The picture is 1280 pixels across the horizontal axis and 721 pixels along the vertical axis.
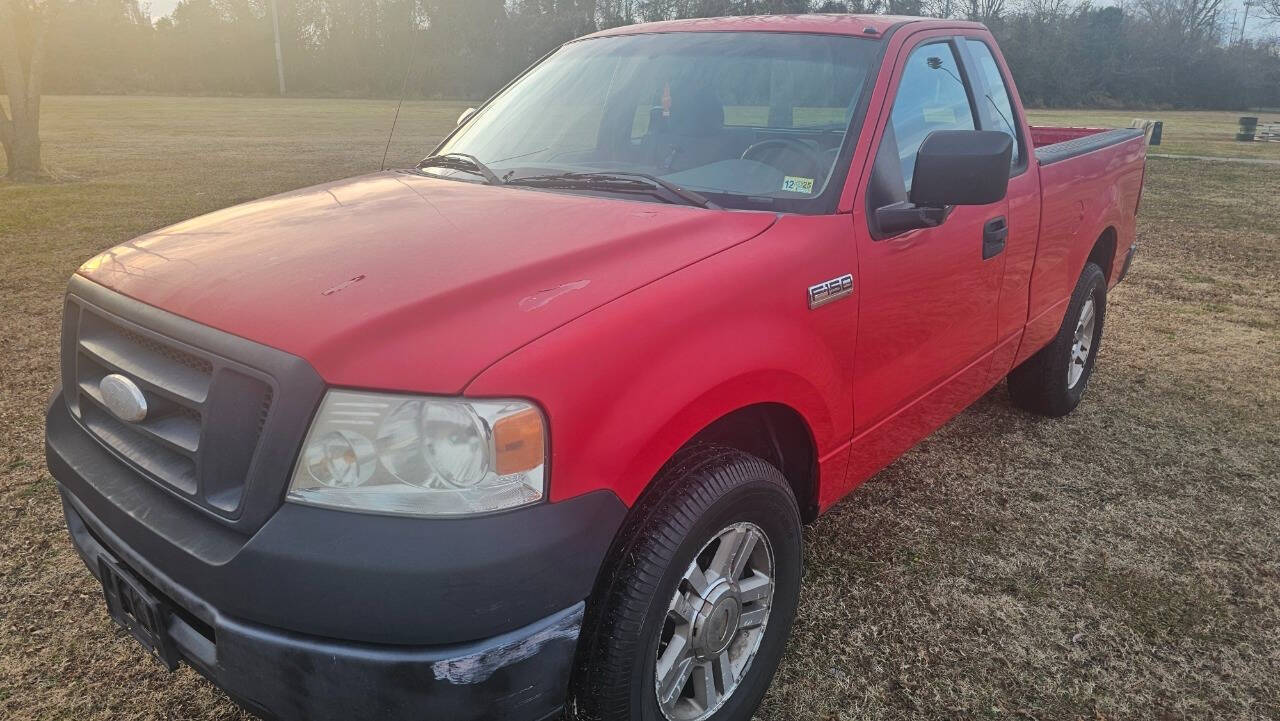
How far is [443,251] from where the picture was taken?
2102 millimetres

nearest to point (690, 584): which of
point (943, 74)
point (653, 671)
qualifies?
point (653, 671)

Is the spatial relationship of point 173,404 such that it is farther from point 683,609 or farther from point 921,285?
point 921,285

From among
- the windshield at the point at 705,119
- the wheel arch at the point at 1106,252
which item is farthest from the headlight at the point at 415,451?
the wheel arch at the point at 1106,252

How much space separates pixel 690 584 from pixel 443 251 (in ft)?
3.27

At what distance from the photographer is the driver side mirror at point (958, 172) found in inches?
96.0

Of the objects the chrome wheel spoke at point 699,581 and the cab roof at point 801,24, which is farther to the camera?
the cab roof at point 801,24

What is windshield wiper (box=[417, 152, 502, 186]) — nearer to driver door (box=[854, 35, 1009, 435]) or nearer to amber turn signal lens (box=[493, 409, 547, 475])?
driver door (box=[854, 35, 1009, 435])

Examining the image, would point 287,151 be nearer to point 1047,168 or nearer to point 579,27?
point 1047,168

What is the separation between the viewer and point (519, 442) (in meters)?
1.65

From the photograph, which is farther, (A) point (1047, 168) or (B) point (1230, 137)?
(B) point (1230, 137)

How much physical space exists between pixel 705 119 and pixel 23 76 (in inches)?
651

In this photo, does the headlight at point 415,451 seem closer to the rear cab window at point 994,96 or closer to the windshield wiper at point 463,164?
the windshield wiper at point 463,164

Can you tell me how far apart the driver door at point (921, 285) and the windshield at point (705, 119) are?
7.2 inches

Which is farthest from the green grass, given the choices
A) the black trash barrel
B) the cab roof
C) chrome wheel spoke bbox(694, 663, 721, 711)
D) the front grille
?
the front grille
